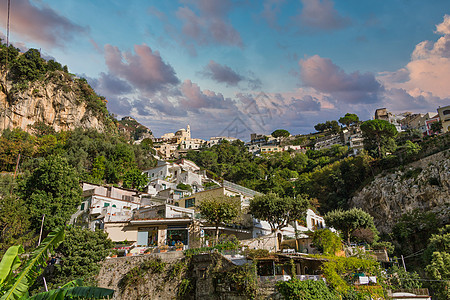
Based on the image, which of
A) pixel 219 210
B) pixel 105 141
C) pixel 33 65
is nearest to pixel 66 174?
pixel 219 210

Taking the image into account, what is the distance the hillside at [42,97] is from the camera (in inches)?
2367

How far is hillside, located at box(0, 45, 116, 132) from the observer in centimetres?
6013

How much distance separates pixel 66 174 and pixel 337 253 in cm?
2815

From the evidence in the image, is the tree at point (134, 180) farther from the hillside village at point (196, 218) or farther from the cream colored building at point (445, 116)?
the cream colored building at point (445, 116)

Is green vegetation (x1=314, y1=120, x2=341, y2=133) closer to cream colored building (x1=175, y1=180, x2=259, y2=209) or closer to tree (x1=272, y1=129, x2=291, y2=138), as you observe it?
tree (x1=272, y1=129, x2=291, y2=138)

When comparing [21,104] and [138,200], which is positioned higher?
[21,104]

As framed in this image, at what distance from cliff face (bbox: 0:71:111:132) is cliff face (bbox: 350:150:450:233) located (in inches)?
2313

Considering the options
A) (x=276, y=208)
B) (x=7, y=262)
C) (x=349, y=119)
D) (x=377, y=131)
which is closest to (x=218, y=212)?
(x=276, y=208)

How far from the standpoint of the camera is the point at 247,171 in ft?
245

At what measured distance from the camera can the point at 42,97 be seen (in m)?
63.5

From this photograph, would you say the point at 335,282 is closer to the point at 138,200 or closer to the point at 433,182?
the point at 138,200

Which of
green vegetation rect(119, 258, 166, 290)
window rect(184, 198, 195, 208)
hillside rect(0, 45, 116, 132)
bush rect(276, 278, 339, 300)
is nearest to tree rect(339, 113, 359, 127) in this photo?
hillside rect(0, 45, 116, 132)

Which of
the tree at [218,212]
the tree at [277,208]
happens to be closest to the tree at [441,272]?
the tree at [277,208]

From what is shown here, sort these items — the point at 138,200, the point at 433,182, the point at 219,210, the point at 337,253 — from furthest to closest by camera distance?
the point at 433,182, the point at 138,200, the point at 219,210, the point at 337,253
